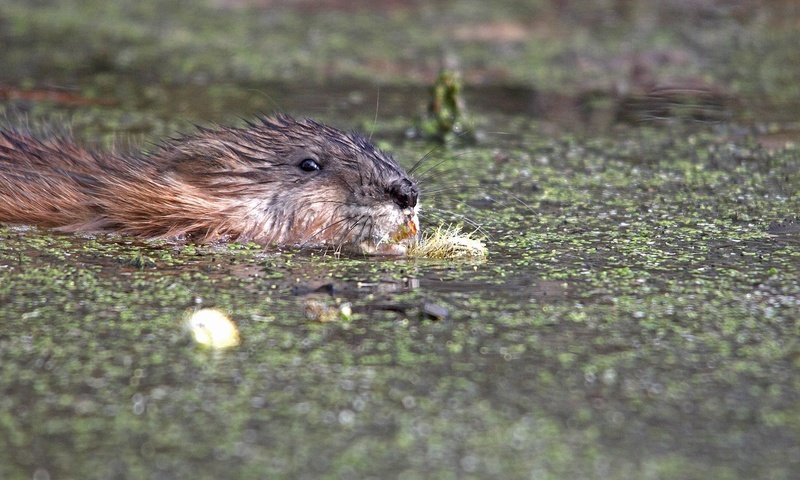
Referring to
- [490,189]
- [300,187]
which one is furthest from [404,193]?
[490,189]

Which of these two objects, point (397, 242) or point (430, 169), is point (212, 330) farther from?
point (430, 169)

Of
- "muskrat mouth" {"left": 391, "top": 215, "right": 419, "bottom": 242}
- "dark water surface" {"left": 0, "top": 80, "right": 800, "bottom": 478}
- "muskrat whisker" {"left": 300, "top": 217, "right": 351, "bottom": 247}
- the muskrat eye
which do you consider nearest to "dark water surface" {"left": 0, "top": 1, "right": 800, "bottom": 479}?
"dark water surface" {"left": 0, "top": 80, "right": 800, "bottom": 478}

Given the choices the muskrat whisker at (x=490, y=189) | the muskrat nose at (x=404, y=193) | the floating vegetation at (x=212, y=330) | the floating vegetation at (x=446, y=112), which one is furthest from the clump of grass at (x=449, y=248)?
the floating vegetation at (x=446, y=112)

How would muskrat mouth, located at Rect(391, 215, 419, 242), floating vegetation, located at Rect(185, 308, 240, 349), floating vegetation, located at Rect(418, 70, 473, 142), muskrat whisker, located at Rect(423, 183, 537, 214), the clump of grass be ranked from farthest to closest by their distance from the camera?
floating vegetation, located at Rect(418, 70, 473, 142) → muskrat whisker, located at Rect(423, 183, 537, 214) → muskrat mouth, located at Rect(391, 215, 419, 242) → the clump of grass → floating vegetation, located at Rect(185, 308, 240, 349)

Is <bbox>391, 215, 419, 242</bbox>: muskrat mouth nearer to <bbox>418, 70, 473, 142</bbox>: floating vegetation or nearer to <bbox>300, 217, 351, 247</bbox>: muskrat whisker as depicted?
<bbox>300, 217, 351, 247</bbox>: muskrat whisker

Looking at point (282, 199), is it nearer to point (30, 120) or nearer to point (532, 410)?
point (532, 410)

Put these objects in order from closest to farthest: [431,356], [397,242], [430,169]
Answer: [431,356]
[397,242]
[430,169]
